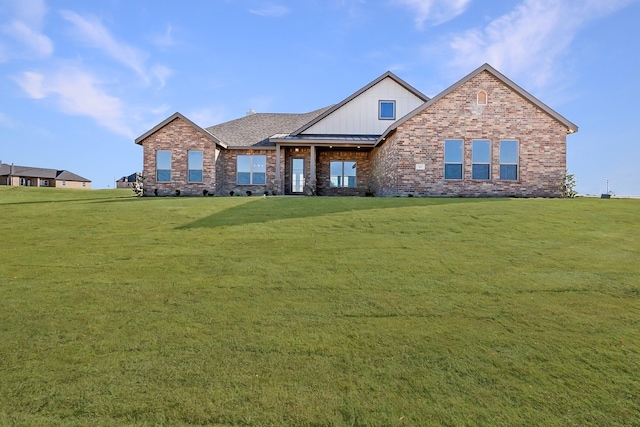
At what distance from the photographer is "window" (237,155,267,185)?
22.7m

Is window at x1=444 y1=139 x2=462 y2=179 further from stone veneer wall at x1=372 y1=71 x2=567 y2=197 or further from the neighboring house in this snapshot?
the neighboring house

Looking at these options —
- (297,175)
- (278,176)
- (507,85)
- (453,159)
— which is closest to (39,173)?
(297,175)

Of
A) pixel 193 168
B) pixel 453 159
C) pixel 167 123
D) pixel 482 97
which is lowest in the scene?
pixel 193 168

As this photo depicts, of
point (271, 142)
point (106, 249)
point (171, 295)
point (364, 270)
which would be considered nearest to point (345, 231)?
point (364, 270)

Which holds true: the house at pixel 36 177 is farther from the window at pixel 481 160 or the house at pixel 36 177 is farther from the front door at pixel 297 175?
the window at pixel 481 160

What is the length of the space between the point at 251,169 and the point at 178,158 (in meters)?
4.43

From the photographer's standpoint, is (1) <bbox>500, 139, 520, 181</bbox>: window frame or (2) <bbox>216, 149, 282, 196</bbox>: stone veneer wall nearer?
(1) <bbox>500, 139, 520, 181</bbox>: window frame

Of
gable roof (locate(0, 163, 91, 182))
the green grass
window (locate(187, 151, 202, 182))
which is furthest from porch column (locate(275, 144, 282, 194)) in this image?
gable roof (locate(0, 163, 91, 182))

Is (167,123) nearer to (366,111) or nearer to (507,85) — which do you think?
(366,111)

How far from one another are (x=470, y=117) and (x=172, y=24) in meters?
14.9

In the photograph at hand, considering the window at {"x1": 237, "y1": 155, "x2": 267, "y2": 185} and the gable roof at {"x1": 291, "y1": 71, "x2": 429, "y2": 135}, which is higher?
the gable roof at {"x1": 291, "y1": 71, "x2": 429, "y2": 135}

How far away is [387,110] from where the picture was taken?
73.7ft

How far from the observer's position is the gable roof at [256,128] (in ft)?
74.8

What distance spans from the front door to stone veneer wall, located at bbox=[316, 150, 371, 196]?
1056 mm
